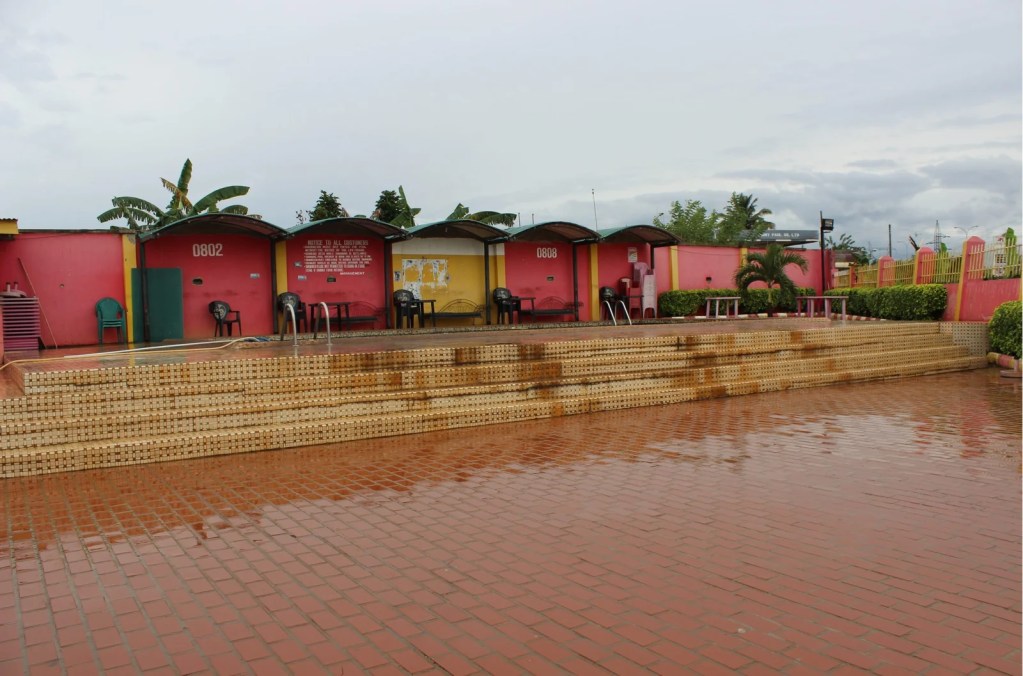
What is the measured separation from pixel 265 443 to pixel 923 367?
11.1m

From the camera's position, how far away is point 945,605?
135 inches

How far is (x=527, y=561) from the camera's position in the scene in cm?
407

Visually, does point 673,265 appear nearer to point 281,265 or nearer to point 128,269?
Result: point 281,265

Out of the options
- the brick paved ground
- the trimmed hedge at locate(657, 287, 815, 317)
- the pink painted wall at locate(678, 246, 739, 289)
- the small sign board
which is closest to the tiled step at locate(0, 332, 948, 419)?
the brick paved ground

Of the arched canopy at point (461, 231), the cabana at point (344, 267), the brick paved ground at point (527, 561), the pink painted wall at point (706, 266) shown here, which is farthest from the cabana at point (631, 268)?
the brick paved ground at point (527, 561)

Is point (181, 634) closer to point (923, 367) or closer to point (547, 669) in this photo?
point (547, 669)

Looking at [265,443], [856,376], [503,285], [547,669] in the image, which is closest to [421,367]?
[265,443]

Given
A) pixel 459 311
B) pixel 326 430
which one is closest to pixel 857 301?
pixel 459 311

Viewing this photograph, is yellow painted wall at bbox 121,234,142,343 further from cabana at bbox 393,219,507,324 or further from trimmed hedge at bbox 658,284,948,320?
trimmed hedge at bbox 658,284,948,320

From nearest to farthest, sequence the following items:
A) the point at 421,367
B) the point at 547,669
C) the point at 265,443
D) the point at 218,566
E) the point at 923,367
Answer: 1. the point at 547,669
2. the point at 218,566
3. the point at 265,443
4. the point at 421,367
5. the point at 923,367

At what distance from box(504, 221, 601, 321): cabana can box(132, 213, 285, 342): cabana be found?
243 inches

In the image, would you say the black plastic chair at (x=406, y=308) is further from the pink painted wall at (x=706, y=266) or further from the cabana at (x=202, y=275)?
the pink painted wall at (x=706, y=266)

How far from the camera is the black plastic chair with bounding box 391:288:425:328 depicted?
18094mm

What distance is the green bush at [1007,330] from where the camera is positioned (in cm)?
1380
